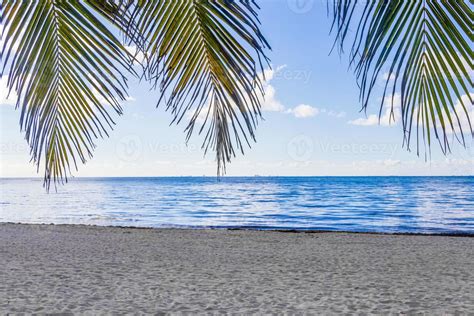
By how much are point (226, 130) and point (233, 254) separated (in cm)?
700

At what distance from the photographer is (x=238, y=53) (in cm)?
175

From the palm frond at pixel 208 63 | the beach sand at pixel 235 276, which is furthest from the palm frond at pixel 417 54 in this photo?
the beach sand at pixel 235 276

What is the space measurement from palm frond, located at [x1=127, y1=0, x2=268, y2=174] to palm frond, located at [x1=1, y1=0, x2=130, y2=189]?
0.13 meters

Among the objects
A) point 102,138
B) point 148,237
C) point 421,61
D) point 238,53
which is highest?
point 238,53

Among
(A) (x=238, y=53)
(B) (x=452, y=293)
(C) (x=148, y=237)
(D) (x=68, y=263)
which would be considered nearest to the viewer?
(A) (x=238, y=53)

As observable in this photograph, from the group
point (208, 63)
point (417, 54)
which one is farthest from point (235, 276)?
point (417, 54)

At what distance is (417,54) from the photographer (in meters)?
1.15

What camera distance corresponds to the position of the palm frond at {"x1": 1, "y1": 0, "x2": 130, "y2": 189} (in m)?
1.67

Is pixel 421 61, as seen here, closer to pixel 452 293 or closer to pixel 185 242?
pixel 452 293

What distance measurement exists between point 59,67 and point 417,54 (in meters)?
1.12

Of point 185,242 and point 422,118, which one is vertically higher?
point 422,118

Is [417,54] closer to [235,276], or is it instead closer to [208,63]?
[208,63]

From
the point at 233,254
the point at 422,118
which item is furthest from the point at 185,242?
the point at 422,118

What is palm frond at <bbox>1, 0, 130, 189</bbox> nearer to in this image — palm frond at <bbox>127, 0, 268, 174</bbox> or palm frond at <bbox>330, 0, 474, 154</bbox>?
palm frond at <bbox>127, 0, 268, 174</bbox>
